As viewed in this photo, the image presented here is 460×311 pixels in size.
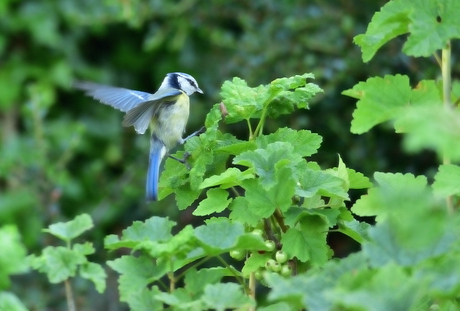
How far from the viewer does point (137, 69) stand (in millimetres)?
4836

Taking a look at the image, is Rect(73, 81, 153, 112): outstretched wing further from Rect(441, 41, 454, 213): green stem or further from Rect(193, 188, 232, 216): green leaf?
Rect(441, 41, 454, 213): green stem

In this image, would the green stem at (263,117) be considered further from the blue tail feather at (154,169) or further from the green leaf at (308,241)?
the blue tail feather at (154,169)

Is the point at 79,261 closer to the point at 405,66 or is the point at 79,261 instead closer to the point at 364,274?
the point at 364,274

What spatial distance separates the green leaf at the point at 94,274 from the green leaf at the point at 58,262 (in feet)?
0.04

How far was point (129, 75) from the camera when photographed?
4848mm

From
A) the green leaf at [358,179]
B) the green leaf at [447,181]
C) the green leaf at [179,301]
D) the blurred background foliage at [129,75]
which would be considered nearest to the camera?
the green leaf at [179,301]

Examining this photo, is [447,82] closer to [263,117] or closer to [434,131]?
[263,117]

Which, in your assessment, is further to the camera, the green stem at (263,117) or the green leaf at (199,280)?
the green stem at (263,117)

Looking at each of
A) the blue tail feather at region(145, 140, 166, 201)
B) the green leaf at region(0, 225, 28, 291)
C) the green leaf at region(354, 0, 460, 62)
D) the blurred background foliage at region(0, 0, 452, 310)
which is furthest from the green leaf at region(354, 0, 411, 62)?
the blurred background foliage at region(0, 0, 452, 310)

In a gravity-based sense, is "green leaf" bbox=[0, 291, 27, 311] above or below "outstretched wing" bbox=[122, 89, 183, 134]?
above

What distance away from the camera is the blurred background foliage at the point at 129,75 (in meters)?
3.53

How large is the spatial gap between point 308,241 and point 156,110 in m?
1.35

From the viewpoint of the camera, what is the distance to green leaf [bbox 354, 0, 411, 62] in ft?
3.60

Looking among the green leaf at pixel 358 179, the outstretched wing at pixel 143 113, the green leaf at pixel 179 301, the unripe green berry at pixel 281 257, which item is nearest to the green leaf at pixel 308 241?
the unripe green berry at pixel 281 257
